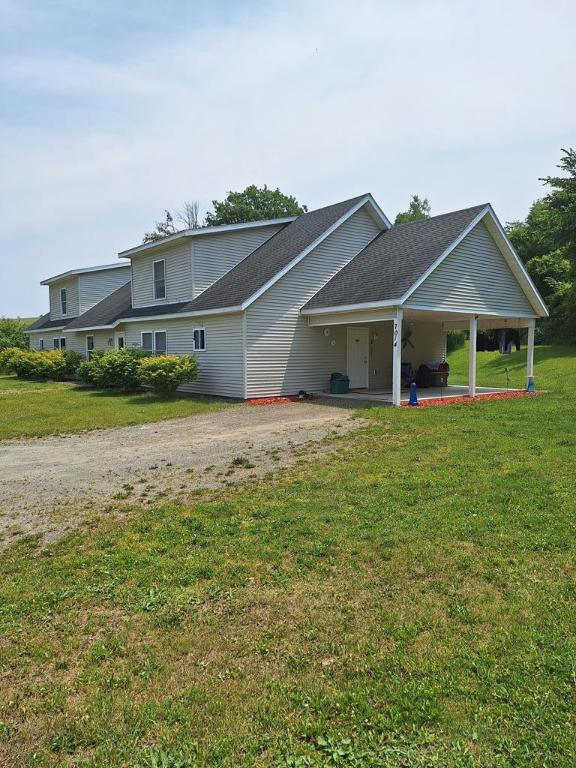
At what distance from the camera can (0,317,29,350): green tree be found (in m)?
37.4

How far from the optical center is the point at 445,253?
50.0ft

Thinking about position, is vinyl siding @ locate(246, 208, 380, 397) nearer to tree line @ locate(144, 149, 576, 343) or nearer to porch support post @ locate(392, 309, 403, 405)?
porch support post @ locate(392, 309, 403, 405)

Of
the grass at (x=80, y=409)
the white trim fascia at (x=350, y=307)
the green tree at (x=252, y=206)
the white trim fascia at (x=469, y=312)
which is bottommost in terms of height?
the grass at (x=80, y=409)

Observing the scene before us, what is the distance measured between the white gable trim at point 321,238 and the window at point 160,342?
5.80 metres

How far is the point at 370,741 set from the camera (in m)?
2.49

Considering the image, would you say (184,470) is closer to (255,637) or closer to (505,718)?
(255,637)

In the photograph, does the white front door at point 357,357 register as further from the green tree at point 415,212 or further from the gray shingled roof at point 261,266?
the green tree at point 415,212

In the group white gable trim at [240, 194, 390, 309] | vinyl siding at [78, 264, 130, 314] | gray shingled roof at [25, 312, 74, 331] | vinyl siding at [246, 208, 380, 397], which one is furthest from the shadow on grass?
gray shingled roof at [25, 312, 74, 331]

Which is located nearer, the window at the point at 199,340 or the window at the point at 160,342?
the window at the point at 199,340

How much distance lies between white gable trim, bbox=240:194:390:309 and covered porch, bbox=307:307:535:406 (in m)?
1.61

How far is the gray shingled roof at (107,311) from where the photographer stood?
24.9 m

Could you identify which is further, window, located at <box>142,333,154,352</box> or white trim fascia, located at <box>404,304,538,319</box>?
window, located at <box>142,333,154,352</box>

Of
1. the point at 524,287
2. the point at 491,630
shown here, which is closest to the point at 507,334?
the point at 524,287

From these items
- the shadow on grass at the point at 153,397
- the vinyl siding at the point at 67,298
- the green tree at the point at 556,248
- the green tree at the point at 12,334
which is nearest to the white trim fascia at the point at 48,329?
the vinyl siding at the point at 67,298
